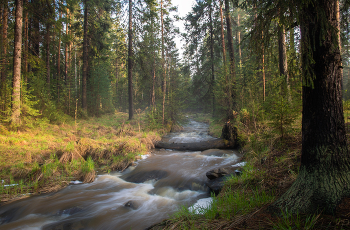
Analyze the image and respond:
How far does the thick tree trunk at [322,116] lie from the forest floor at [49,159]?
6233 millimetres

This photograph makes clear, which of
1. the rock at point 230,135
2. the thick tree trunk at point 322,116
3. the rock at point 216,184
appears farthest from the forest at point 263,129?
the rock at point 216,184

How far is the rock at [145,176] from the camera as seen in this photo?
639cm

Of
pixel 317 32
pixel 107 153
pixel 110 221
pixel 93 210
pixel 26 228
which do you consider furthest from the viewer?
pixel 107 153

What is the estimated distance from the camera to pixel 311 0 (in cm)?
221

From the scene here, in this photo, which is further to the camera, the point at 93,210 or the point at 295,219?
the point at 93,210

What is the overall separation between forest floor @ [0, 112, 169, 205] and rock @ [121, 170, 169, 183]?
935 millimetres

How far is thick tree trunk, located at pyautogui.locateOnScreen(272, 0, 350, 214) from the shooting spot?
7.52ft

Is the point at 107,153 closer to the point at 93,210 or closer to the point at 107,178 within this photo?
the point at 107,178

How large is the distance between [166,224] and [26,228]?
10.6 ft

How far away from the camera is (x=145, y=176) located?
6551mm

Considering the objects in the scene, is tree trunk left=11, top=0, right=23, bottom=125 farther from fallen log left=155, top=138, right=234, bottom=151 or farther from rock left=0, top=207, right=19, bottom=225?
fallen log left=155, top=138, right=234, bottom=151

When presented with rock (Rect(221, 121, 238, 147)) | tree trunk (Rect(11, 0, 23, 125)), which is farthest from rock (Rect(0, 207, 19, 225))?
rock (Rect(221, 121, 238, 147))

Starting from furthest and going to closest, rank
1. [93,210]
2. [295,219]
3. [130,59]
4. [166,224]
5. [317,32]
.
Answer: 1. [130,59]
2. [93,210]
3. [166,224]
4. [317,32]
5. [295,219]

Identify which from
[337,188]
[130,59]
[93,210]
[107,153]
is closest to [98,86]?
[130,59]
